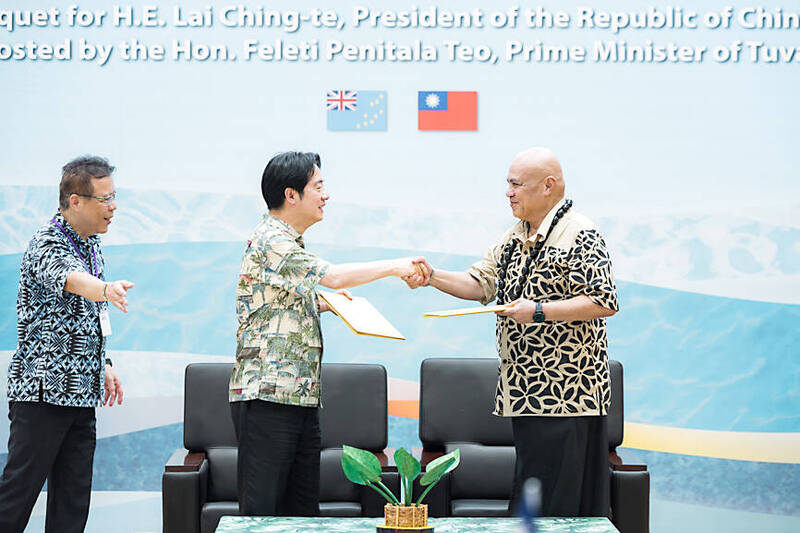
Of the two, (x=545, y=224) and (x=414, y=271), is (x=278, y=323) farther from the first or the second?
(x=545, y=224)

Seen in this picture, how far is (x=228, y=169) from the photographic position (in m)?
4.94

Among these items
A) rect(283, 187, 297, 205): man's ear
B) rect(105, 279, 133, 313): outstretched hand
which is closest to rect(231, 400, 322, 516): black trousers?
rect(105, 279, 133, 313): outstretched hand

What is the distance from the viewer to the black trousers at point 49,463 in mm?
3775

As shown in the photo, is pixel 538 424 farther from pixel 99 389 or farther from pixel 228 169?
pixel 228 169

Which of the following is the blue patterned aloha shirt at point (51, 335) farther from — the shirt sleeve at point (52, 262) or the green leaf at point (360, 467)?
the green leaf at point (360, 467)

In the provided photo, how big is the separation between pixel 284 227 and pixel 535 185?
926 mm

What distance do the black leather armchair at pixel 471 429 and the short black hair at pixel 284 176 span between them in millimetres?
1476

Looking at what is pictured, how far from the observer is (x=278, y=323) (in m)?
3.24

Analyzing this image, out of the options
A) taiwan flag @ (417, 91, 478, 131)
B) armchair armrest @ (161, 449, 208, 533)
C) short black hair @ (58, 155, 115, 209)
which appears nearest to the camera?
short black hair @ (58, 155, 115, 209)

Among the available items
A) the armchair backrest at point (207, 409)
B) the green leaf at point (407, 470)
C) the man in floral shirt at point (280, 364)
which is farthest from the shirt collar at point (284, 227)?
the armchair backrest at point (207, 409)

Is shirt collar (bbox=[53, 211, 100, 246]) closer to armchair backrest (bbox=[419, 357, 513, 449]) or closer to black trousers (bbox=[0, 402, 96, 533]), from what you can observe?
black trousers (bbox=[0, 402, 96, 533])

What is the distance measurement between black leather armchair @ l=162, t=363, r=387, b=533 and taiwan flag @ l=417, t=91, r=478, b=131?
1315 mm

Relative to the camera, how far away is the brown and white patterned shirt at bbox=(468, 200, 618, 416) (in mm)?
3262

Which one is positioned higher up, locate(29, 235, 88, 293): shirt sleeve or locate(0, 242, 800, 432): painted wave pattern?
locate(29, 235, 88, 293): shirt sleeve
